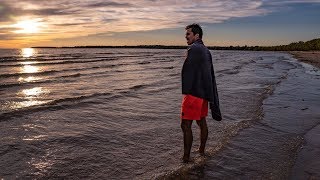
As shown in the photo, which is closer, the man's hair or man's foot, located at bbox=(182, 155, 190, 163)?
the man's hair

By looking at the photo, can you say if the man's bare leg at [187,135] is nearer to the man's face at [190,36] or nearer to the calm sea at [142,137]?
the calm sea at [142,137]

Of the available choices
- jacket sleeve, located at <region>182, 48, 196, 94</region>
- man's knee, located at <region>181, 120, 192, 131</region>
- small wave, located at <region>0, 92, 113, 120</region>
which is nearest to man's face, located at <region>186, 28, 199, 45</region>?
jacket sleeve, located at <region>182, 48, 196, 94</region>

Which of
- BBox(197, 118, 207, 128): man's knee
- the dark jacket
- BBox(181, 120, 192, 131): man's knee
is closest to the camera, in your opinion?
the dark jacket

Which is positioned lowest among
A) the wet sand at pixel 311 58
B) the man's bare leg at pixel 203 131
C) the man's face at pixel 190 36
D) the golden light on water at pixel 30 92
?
the wet sand at pixel 311 58

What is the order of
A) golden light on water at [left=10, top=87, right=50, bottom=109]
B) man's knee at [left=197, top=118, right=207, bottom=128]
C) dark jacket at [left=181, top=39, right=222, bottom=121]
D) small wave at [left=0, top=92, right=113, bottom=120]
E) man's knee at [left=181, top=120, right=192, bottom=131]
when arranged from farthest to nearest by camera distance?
golden light on water at [left=10, top=87, right=50, bottom=109] → small wave at [left=0, top=92, right=113, bottom=120] → man's knee at [left=197, top=118, right=207, bottom=128] → man's knee at [left=181, top=120, right=192, bottom=131] → dark jacket at [left=181, top=39, right=222, bottom=121]

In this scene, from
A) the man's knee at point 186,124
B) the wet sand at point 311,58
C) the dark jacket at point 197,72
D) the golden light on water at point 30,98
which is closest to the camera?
the dark jacket at point 197,72

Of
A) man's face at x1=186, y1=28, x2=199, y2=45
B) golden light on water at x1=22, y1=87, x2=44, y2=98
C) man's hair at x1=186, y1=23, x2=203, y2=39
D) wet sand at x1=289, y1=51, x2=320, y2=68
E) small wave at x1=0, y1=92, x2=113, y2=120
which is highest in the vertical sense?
man's hair at x1=186, y1=23, x2=203, y2=39

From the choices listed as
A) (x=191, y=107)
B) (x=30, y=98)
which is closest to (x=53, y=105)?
(x=30, y=98)

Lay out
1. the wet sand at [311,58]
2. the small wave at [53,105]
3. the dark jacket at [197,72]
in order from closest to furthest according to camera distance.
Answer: the dark jacket at [197,72]
the small wave at [53,105]
the wet sand at [311,58]

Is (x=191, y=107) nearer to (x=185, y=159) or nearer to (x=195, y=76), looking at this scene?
(x=195, y=76)

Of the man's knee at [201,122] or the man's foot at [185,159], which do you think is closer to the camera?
the man's foot at [185,159]

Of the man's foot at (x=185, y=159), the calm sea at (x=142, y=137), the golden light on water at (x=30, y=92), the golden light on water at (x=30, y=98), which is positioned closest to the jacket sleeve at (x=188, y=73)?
the man's foot at (x=185, y=159)

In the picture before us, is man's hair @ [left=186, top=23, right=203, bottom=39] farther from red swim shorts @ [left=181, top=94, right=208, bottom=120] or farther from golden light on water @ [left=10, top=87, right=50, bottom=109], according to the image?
golden light on water @ [left=10, top=87, right=50, bottom=109]

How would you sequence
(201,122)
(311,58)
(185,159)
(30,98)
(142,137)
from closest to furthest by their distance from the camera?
(185,159), (201,122), (142,137), (30,98), (311,58)
